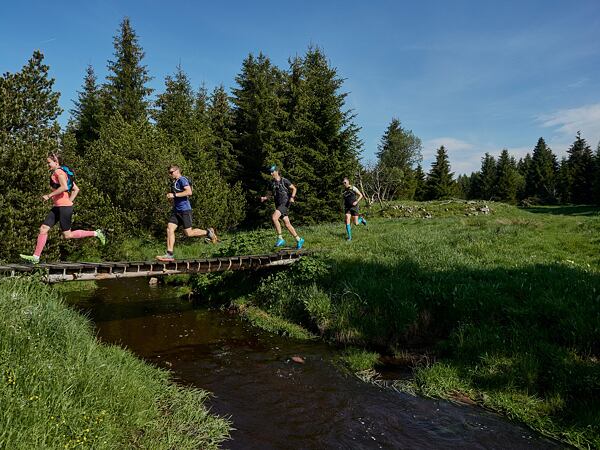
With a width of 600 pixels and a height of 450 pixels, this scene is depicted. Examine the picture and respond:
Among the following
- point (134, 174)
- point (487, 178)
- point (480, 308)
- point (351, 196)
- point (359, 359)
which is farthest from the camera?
point (487, 178)

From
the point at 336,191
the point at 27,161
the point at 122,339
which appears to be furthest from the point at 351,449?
the point at 336,191

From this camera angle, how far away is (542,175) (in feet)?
236

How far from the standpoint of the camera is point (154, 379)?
23.5 feet

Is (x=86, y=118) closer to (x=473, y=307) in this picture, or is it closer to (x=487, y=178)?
(x=473, y=307)

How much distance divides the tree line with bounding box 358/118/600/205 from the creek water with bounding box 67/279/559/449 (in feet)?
154

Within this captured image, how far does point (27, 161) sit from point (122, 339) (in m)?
7.95

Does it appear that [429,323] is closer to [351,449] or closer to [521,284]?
[521,284]

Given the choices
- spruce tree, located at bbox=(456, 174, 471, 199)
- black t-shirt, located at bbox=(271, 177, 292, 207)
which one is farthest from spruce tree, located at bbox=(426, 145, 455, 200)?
black t-shirt, located at bbox=(271, 177, 292, 207)

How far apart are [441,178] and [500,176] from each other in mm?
18256

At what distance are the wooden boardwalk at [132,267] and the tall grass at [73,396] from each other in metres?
1.84

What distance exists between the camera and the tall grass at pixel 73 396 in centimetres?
404

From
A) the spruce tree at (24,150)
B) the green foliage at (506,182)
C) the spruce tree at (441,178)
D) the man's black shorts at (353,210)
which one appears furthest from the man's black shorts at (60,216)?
the green foliage at (506,182)

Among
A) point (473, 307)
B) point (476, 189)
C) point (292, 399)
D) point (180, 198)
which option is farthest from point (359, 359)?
point (476, 189)

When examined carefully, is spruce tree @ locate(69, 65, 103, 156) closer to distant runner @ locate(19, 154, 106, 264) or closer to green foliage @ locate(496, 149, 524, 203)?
distant runner @ locate(19, 154, 106, 264)
